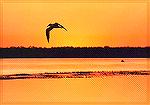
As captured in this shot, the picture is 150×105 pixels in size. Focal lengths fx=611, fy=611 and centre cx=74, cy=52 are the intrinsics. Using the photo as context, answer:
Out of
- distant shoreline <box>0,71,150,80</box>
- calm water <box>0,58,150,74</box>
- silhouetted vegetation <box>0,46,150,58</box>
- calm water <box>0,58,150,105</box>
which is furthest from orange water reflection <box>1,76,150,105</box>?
silhouetted vegetation <box>0,46,150,58</box>

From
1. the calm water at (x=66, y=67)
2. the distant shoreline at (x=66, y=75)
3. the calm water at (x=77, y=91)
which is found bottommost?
the calm water at (x=77, y=91)

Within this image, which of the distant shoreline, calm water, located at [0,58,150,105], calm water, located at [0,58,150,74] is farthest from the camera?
A: calm water, located at [0,58,150,74]

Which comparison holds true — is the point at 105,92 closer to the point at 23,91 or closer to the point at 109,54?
the point at 23,91

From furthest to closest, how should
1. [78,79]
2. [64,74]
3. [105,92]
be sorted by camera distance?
[64,74] < [78,79] < [105,92]

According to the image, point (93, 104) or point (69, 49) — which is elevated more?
point (69, 49)

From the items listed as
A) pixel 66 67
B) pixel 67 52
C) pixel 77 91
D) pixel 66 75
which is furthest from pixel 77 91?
pixel 67 52

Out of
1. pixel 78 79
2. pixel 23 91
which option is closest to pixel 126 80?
pixel 78 79

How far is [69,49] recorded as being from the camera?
43.5m

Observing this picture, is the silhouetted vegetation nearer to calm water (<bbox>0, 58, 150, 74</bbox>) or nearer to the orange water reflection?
calm water (<bbox>0, 58, 150, 74</bbox>)

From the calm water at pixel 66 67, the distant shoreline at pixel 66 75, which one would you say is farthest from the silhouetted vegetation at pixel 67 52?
the distant shoreline at pixel 66 75

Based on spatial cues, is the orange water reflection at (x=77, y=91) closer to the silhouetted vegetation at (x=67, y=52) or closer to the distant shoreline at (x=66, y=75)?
the distant shoreline at (x=66, y=75)

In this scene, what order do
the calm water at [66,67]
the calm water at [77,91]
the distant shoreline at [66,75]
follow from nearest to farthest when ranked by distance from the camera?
the calm water at [77,91]
the distant shoreline at [66,75]
the calm water at [66,67]

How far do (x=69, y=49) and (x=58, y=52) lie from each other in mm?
1780

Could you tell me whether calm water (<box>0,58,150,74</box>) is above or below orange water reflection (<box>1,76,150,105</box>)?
above
